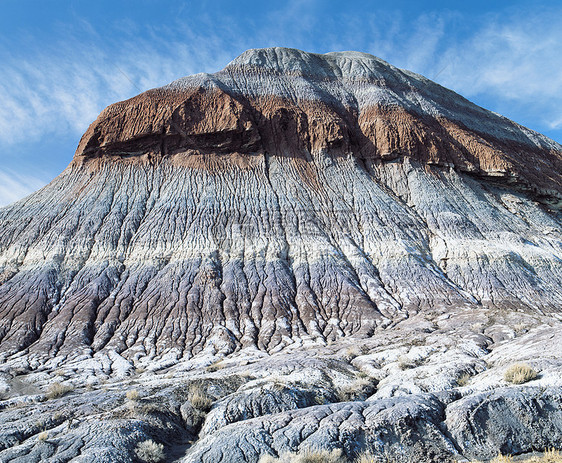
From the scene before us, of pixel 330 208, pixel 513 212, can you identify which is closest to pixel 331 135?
pixel 330 208

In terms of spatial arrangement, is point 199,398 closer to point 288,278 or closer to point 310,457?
point 310,457

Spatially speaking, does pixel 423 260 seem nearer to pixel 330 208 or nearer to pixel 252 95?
pixel 330 208

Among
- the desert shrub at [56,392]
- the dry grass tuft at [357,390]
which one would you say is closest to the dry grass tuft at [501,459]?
the dry grass tuft at [357,390]

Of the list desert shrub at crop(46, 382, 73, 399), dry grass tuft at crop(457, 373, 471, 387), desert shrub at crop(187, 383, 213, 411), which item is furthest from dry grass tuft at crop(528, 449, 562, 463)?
desert shrub at crop(46, 382, 73, 399)

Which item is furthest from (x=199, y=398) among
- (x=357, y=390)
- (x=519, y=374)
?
(x=519, y=374)

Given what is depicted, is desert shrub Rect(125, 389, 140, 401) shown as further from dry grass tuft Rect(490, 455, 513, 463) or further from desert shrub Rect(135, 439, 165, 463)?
dry grass tuft Rect(490, 455, 513, 463)

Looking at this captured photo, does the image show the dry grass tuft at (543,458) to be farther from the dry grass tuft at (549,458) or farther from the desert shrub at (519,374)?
the desert shrub at (519,374)
